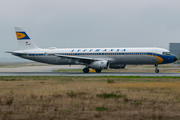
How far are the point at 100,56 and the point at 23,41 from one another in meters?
15.0

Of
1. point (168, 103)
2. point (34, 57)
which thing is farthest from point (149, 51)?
point (168, 103)

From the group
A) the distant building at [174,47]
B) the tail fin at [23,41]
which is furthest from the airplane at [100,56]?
the distant building at [174,47]

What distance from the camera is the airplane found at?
3881 cm

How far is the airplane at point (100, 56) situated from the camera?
38812mm

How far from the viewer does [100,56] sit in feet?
133

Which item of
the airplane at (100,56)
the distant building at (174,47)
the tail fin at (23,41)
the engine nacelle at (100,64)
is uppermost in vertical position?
the tail fin at (23,41)

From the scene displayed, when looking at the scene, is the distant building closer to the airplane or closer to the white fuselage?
the airplane

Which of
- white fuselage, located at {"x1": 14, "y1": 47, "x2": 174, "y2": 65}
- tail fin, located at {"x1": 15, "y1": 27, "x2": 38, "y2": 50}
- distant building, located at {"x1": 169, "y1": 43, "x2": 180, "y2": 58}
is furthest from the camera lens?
distant building, located at {"x1": 169, "y1": 43, "x2": 180, "y2": 58}

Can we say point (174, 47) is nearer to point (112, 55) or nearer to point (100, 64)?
point (112, 55)

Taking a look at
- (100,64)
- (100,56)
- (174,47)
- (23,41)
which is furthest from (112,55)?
(174,47)

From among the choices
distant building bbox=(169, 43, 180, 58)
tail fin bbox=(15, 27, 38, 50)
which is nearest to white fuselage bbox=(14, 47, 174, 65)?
tail fin bbox=(15, 27, 38, 50)

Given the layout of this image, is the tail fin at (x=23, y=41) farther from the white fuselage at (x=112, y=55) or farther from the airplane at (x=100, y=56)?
Result: the white fuselage at (x=112, y=55)

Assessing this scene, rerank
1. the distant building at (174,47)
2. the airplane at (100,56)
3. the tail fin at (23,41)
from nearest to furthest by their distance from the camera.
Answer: the airplane at (100,56) < the tail fin at (23,41) < the distant building at (174,47)

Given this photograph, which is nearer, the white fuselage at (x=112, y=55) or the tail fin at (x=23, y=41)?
the white fuselage at (x=112, y=55)
